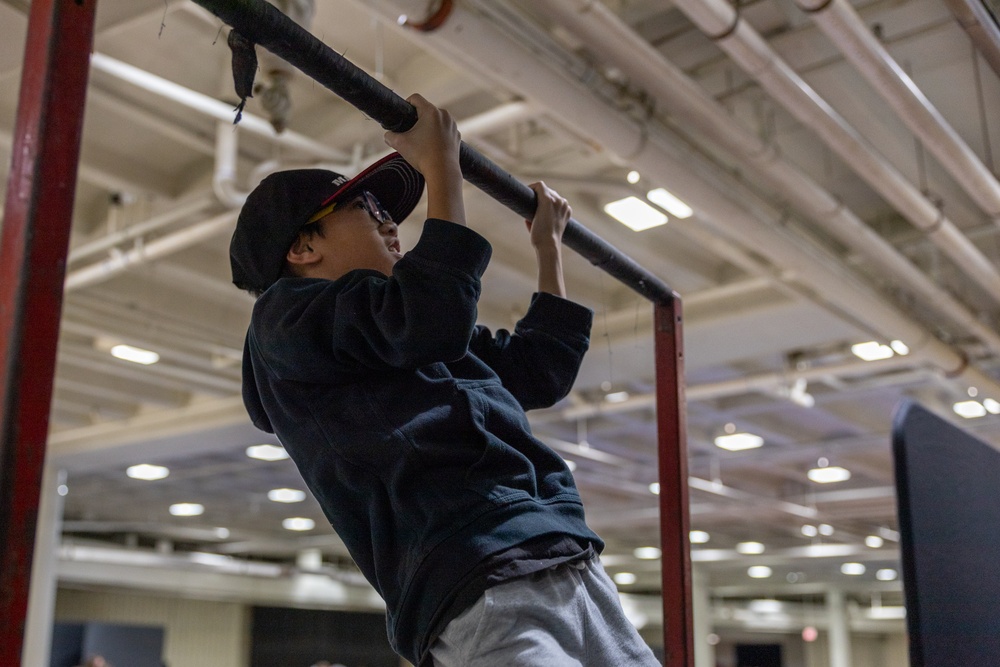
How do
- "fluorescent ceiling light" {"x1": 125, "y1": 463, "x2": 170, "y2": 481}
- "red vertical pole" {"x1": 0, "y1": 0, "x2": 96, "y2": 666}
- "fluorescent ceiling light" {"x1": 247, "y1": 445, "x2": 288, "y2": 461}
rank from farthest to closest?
"fluorescent ceiling light" {"x1": 125, "y1": 463, "x2": 170, "y2": 481} → "fluorescent ceiling light" {"x1": 247, "y1": 445, "x2": 288, "y2": 461} → "red vertical pole" {"x1": 0, "y1": 0, "x2": 96, "y2": 666}

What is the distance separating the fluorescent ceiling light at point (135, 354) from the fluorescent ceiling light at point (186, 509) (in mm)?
6156

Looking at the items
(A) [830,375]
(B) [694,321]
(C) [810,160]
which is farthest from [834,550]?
(C) [810,160]

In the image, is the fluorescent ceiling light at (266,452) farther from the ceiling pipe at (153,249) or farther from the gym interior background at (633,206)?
the ceiling pipe at (153,249)

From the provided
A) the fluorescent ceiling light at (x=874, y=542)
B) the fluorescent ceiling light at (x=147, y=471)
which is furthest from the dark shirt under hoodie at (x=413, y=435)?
the fluorescent ceiling light at (x=874, y=542)

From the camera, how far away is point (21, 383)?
778 mm

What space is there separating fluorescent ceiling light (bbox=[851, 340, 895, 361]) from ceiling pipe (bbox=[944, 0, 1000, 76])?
11.1 ft

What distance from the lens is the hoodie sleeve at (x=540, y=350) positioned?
60.6 inches

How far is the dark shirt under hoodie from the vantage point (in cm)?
112

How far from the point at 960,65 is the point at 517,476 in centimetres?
336

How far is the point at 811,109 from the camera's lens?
334cm

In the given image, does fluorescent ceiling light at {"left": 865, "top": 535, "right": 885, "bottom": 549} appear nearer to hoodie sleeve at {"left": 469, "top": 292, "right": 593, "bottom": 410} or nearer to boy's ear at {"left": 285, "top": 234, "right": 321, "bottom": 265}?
hoodie sleeve at {"left": 469, "top": 292, "right": 593, "bottom": 410}

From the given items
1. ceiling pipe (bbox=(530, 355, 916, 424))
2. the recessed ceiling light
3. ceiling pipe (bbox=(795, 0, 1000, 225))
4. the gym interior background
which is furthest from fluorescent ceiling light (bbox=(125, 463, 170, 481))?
the recessed ceiling light

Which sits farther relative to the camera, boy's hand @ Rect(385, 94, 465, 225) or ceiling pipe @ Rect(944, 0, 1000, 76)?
ceiling pipe @ Rect(944, 0, 1000, 76)

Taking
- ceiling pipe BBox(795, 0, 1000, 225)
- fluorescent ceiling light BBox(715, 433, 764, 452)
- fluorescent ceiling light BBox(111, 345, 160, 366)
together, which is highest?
fluorescent ceiling light BBox(111, 345, 160, 366)
